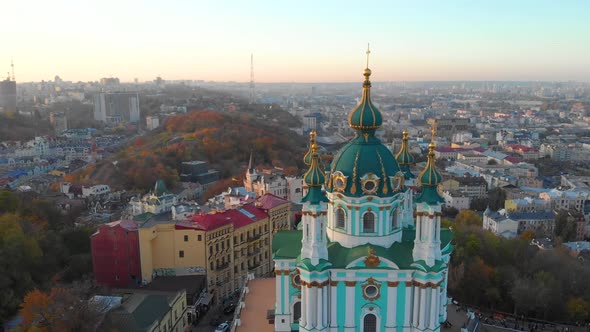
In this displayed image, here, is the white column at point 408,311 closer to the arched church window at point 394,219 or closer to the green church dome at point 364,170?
the arched church window at point 394,219

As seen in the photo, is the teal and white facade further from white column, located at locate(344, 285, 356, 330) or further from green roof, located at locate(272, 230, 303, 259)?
green roof, located at locate(272, 230, 303, 259)

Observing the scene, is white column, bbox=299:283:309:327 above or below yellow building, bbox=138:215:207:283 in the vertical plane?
above

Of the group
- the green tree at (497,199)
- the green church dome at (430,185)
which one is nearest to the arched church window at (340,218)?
the green church dome at (430,185)

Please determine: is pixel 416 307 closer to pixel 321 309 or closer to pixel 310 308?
pixel 321 309

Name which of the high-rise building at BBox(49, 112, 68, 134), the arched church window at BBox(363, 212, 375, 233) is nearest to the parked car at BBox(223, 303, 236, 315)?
the arched church window at BBox(363, 212, 375, 233)

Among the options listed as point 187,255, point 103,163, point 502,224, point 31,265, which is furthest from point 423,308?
point 103,163

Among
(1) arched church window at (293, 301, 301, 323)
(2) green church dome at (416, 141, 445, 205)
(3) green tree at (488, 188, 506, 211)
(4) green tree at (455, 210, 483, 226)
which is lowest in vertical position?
(3) green tree at (488, 188, 506, 211)

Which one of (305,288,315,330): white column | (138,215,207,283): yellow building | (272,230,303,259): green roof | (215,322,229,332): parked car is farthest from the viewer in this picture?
(138,215,207,283): yellow building

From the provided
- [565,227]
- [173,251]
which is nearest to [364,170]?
[173,251]
